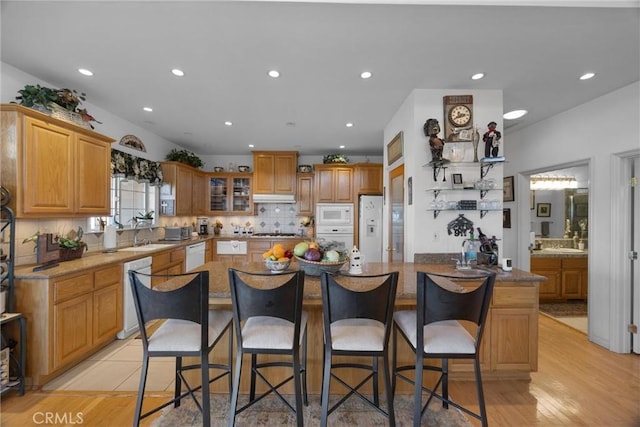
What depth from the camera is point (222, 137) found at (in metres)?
4.62

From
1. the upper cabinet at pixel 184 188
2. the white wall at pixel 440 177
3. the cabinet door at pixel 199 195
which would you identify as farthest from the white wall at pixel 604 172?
the cabinet door at pixel 199 195

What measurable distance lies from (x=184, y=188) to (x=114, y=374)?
124 inches

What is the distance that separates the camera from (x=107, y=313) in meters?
2.73

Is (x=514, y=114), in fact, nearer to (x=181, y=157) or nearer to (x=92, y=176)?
(x=92, y=176)

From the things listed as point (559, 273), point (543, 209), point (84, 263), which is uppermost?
point (543, 209)

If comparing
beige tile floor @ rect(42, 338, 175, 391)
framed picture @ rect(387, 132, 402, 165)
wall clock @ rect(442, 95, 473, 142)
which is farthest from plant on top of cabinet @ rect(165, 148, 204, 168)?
wall clock @ rect(442, 95, 473, 142)

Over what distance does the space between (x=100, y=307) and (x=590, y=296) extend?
5034 mm

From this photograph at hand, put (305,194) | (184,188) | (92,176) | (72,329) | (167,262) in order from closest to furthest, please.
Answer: (72,329)
(92,176)
(167,262)
(184,188)
(305,194)

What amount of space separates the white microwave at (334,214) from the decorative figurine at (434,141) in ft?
8.75

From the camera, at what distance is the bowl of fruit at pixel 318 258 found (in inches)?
75.0

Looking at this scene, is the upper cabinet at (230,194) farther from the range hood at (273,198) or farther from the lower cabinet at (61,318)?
the lower cabinet at (61,318)

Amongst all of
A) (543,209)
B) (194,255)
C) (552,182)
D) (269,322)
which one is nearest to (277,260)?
(269,322)

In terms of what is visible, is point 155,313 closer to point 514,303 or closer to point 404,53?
point 404,53

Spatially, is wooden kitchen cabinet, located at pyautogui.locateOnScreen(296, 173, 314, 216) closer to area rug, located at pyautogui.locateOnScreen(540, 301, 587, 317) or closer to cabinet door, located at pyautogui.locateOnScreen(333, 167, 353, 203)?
cabinet door, located at pyautogui.locateOnScreen(333, 167, 353, 203)
